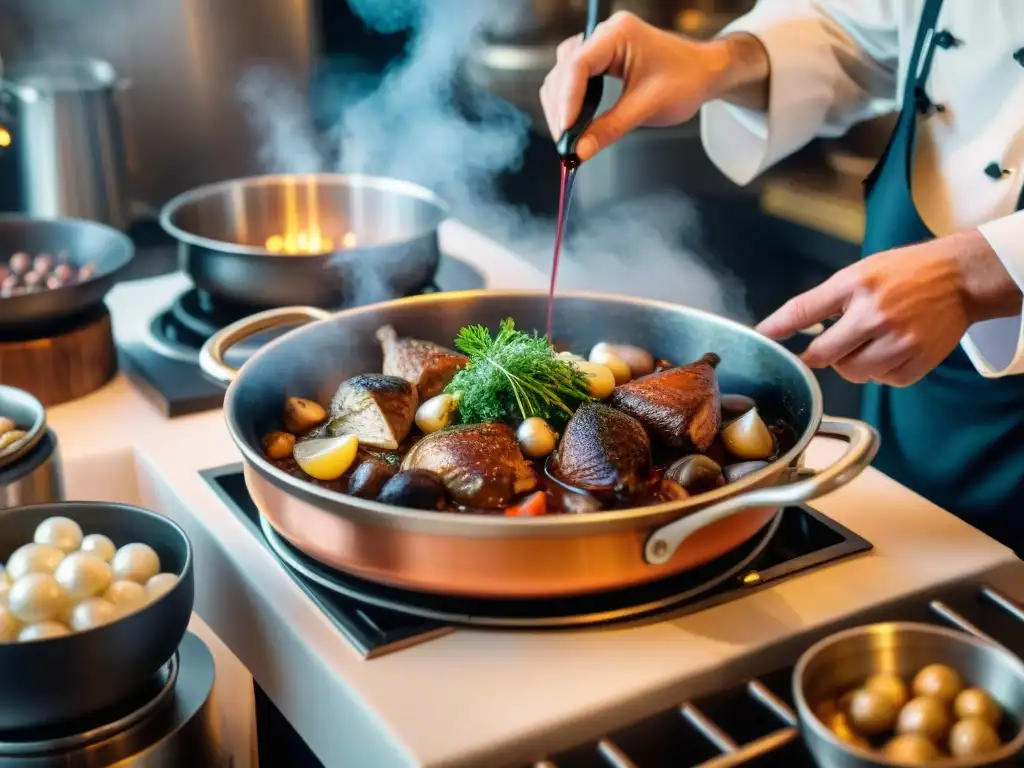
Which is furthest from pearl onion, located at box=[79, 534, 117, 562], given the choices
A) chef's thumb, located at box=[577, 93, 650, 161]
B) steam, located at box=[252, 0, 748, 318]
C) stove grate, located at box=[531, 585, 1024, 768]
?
steam, located at box=[252, 0, 748, 318]

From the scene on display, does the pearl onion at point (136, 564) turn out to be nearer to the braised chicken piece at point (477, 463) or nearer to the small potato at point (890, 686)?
the braised chicken piece at point (477, 463)

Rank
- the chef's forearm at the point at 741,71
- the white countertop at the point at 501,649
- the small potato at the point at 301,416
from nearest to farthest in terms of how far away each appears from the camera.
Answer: the white countertop at the point at 501,649 < the small potato at the point at 301,416 < the chef's forearm at the point at 741,71

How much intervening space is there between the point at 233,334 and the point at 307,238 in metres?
0.67

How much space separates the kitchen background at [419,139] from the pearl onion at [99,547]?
1.08 metres

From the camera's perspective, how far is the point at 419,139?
2455 millimetres

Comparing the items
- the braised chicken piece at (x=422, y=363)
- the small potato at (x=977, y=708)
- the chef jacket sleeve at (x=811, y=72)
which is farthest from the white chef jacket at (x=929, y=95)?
the braised chicken piece at (x=422, y=363)

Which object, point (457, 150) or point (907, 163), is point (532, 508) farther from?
point (457, 150)

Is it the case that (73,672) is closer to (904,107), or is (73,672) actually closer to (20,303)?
(20,303)

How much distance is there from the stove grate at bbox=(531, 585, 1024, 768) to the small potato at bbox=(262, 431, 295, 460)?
45 centimetres

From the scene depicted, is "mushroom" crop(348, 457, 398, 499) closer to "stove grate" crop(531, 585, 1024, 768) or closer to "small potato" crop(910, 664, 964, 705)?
"stove grate" crop(531, 585, 1024, 768)

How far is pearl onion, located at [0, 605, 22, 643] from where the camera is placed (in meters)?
0.96

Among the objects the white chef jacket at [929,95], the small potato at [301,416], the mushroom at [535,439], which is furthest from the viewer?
the white chef jacket at [929,95]

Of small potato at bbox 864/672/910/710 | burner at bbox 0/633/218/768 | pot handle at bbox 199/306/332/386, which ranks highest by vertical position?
pot handle at bbox 199/306/332/386

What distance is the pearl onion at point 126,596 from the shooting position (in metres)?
1.00
